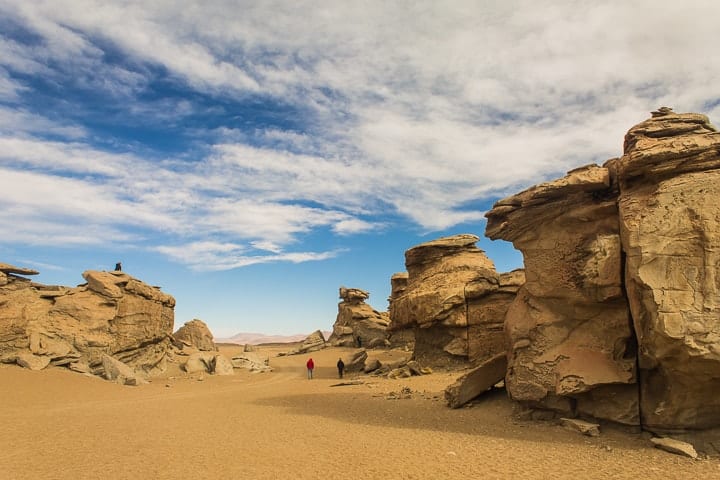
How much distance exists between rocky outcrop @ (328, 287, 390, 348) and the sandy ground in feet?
111

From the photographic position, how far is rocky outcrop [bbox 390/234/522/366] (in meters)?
Result: 26.6

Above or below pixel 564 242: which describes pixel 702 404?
below

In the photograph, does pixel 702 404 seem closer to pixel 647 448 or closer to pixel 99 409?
pixel 647 448

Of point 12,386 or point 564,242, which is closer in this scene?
point 564,242

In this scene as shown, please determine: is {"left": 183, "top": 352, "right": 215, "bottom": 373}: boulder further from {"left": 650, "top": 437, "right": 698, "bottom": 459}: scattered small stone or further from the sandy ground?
{"left": 650, "top": 437, "right": 698, "bottom": 459}: scattered small stone

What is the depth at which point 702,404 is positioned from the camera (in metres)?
11.7

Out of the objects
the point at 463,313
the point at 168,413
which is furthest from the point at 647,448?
the point at 168,413

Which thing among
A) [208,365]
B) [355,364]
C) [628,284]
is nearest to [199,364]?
[208,365]

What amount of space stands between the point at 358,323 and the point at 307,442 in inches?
1790

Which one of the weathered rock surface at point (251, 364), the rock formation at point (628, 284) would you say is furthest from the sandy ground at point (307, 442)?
the weathered rock surface at point (251, 364)

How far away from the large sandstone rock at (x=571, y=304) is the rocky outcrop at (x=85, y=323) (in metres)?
27.6

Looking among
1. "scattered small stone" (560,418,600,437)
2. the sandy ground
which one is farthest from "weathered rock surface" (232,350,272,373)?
"scattered small stone" (560,418,600,437)

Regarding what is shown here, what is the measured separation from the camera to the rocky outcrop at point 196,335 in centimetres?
5750

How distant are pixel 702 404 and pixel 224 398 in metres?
20.7
